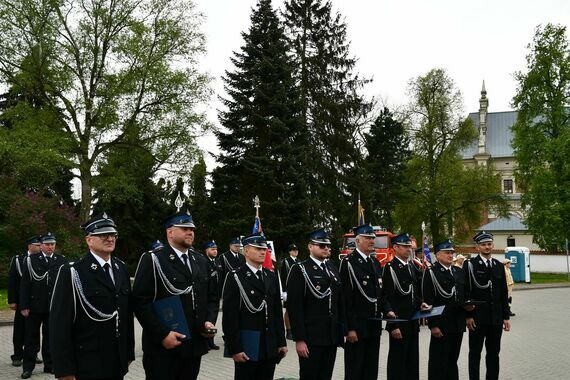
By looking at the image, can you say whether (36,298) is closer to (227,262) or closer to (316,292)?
(227,262)

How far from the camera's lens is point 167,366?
5.33 meters

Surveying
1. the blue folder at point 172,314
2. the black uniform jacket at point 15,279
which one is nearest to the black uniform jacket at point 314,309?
the blue folder at point 172,314

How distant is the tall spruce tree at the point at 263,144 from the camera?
2958 cm

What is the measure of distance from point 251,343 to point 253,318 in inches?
10.2

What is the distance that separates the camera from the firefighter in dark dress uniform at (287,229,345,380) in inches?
253

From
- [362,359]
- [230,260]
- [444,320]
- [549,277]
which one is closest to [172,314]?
[362,359]

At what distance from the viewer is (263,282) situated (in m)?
6.02

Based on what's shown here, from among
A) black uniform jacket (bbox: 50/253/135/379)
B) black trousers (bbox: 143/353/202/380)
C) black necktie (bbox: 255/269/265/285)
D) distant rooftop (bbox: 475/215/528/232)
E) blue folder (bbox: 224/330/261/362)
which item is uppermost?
distant rooftop (bbox: 475/215/528/232)

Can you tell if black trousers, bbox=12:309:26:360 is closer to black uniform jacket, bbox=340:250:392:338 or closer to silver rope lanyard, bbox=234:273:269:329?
silver rope lanyard, bbox=234:273:269:329

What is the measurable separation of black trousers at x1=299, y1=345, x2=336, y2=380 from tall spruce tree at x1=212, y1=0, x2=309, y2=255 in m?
22.3

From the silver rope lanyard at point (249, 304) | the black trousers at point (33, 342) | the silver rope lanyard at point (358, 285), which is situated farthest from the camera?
the black trousers at point (33, 342)

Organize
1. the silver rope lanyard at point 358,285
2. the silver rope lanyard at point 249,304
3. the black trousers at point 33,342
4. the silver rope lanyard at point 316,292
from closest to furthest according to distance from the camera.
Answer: the silver rope lanyard at point 249,304, the silver rope lanyard at point 316,292, the silver rope lanyard at point 358,285, the black trousers at point 33,342

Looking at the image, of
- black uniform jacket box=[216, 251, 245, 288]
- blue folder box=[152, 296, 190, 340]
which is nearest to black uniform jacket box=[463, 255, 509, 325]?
blue folder box=[152, 296, 190, 340]

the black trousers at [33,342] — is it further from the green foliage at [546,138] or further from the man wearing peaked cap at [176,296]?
the green foliage at [546,138]
